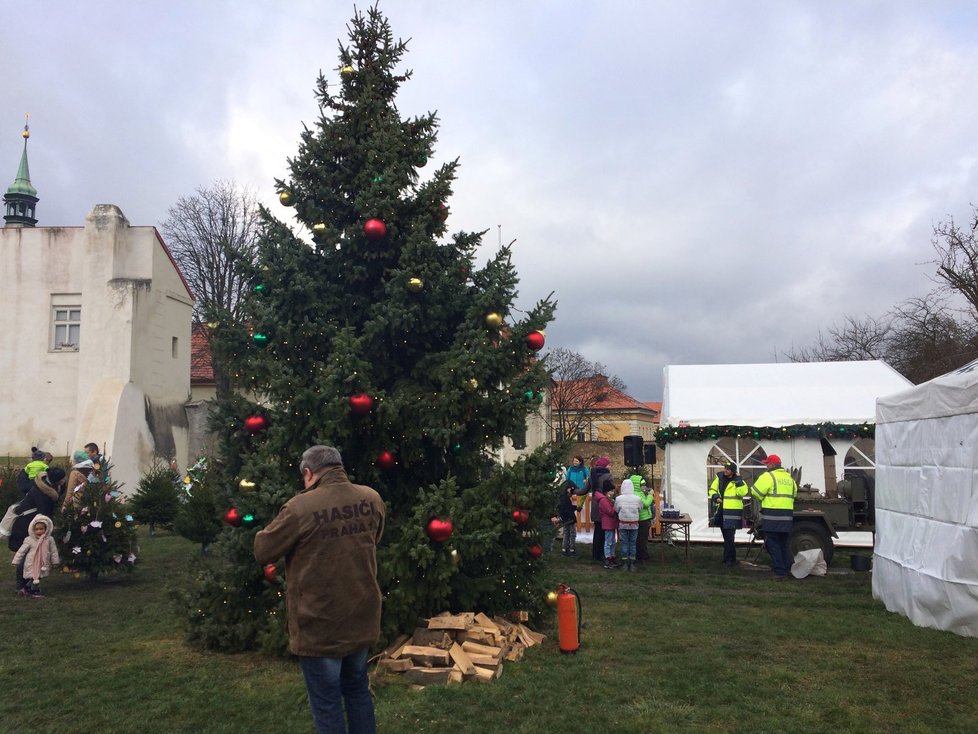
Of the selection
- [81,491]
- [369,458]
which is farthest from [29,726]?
[81,491]

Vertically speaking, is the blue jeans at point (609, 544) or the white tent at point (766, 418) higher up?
the white tent at point (766, 418)

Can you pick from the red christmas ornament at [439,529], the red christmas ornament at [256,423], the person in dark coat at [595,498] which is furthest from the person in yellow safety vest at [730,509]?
the red christmas ornament at [256,423]

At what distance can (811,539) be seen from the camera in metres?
13.7

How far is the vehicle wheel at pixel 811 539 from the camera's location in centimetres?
1368

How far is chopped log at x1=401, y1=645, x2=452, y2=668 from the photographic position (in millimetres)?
6703

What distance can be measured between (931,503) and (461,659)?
5.60 meters

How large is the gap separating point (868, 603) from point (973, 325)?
24776mm

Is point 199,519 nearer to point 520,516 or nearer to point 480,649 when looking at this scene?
point 520,516

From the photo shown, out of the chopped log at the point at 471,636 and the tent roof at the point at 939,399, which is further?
the tent roof at the point at 939,399

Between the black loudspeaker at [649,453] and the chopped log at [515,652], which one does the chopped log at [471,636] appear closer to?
the chopped log at [515,652]

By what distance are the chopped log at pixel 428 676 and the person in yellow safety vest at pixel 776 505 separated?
8.04m

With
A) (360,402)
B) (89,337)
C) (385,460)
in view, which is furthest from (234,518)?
(89,337)

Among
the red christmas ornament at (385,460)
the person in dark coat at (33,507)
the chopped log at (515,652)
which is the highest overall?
the red christmas ornament at (385,460)

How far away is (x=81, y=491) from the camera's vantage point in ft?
37.8
